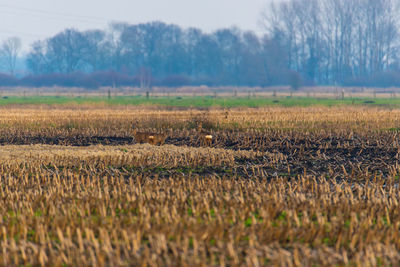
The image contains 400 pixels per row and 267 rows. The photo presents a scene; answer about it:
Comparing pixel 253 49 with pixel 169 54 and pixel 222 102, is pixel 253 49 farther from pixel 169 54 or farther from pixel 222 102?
pixel 222 102

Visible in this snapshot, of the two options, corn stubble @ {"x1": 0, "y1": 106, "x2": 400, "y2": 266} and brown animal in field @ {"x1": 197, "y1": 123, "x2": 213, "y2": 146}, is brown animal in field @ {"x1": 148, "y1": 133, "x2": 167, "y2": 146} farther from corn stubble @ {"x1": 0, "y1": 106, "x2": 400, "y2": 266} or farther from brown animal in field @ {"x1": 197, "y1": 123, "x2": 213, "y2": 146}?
brown animal in field @ {"x1": 197, "y1": 123, "x2": 213, "y2": 146}

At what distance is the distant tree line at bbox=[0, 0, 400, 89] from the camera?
86125 millimetres

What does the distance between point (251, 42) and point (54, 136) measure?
7125 cm

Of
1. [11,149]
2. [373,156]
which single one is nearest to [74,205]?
[11,149]

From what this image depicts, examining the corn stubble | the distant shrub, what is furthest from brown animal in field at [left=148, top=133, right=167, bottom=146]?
the distant shrub

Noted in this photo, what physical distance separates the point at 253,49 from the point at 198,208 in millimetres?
82332

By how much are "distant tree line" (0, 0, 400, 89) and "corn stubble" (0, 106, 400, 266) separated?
68418mm

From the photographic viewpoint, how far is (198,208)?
905 centimetres

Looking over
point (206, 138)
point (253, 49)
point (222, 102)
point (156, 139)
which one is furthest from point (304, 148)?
point (253, 49)

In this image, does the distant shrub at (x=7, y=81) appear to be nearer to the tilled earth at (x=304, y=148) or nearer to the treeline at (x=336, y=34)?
the treeline at (x=336, y=34)

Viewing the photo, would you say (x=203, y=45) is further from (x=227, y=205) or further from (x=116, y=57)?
(x=227, y=205)

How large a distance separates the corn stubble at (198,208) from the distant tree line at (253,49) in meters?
68.4

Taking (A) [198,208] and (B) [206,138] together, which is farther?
(B) [206,138]

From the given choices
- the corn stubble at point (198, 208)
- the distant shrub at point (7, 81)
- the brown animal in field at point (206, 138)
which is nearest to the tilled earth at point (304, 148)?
the corn stubble at point (198, 208)
